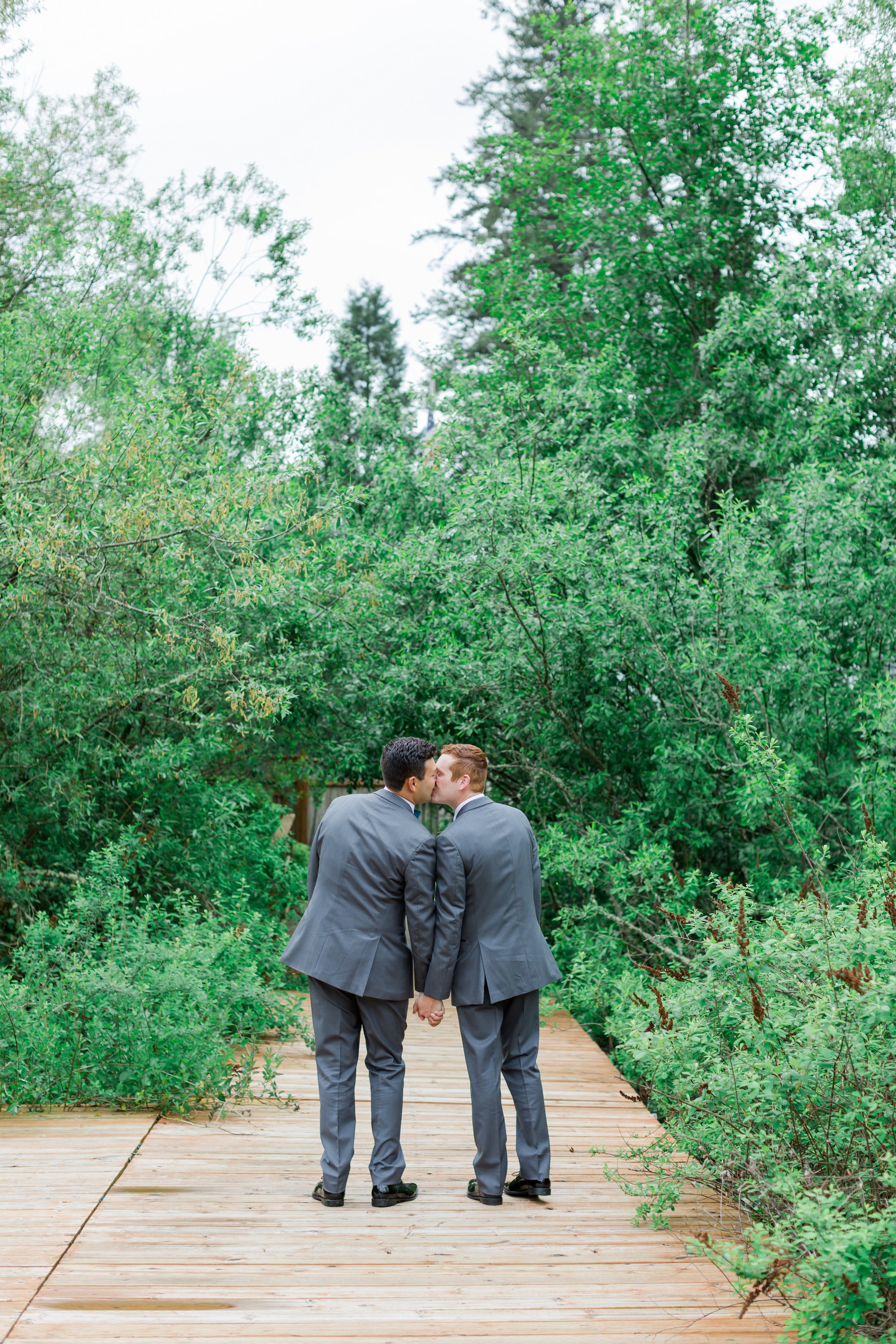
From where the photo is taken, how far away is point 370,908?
3.94 metres

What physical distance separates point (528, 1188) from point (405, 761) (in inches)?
62.2

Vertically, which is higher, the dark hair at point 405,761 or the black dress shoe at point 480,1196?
the dark hair at point 405,761

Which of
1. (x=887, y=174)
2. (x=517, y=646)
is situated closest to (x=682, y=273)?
(x=887, y=174)

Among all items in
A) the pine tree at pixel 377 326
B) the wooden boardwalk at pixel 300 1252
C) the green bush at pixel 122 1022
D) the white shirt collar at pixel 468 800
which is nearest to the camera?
the wooden boardwalk at pixel 300 1252

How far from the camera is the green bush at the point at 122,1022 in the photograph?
195 inches

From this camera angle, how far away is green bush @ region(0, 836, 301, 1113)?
4941 mm

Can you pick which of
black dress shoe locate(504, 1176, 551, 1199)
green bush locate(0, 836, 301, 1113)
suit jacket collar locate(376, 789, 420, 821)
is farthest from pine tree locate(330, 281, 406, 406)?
black dress shoe locate(504, 1176, 551, 1199)

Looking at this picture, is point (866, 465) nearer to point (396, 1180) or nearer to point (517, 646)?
point (517, 646)

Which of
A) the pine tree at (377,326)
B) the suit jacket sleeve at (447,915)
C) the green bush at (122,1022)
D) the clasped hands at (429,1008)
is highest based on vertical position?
the pine tree at (377,326)

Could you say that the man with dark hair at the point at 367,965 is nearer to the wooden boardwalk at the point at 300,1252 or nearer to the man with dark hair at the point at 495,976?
the man with dark hair at the point at 495,976

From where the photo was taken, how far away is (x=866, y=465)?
7438 mm

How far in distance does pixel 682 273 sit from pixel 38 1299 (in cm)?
1056

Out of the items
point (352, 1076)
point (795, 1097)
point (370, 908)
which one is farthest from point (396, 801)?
point (795, 1097)

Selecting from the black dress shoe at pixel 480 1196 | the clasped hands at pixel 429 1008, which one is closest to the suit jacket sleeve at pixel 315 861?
the clasped hands at pixel 429 1008
